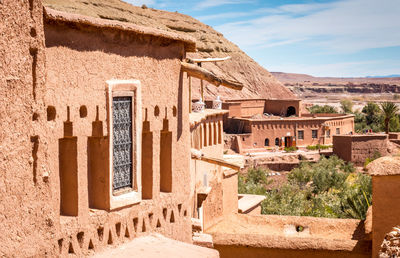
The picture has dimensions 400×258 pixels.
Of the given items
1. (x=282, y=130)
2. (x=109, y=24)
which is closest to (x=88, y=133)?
(x=109, y=24)

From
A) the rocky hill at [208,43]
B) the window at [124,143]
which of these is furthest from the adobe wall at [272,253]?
the rocky hill at [208,43]

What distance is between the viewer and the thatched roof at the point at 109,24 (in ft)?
17.9

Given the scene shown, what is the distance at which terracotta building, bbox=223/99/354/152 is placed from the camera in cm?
3881

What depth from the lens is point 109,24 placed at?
20.4 ft

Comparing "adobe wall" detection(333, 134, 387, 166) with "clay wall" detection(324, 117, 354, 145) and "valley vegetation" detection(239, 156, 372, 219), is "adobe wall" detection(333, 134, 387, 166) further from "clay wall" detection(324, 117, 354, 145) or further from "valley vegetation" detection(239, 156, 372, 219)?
"clay wall" detection(324, 117, 354, 145)

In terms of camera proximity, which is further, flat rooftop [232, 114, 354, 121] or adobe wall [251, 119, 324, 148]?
flat rooftop [232, 114, 354, 121]

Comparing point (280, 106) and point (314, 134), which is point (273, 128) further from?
point (280, 106)

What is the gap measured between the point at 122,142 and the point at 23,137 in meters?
2.10

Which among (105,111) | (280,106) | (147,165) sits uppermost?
(105,111)

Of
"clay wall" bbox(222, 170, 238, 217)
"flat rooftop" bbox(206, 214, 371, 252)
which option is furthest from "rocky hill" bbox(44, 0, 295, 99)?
"flat rooftop" bbox(206, 214, 371, 252)

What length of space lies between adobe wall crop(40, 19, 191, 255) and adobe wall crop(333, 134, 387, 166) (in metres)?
28.4

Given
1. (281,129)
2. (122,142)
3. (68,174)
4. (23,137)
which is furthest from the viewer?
(281,129)

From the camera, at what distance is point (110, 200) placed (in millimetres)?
6359

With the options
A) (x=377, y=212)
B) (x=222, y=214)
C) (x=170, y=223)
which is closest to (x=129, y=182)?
(x=170, y=223)
